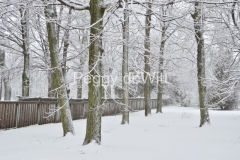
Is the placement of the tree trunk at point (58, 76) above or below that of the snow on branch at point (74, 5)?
below

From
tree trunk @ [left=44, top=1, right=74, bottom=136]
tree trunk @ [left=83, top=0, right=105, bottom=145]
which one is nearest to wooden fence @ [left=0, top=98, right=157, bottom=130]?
tree trunk @ [left=44, top=1, right=74, bottom=136]

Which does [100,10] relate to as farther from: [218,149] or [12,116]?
[12,116]

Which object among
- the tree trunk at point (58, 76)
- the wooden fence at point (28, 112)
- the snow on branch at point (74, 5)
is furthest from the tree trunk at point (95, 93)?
the wooden fence at point (28, 112)

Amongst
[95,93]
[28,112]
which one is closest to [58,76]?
[95,93]

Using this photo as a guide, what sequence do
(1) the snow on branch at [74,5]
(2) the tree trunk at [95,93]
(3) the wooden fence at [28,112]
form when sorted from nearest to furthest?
(2) the tree trunk at [95,93]
(1) the snow on branch at [74,5]
(3) the wooden fence at [28,112]

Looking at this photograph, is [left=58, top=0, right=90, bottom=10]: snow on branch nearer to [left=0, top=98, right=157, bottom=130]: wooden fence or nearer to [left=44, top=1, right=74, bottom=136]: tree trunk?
[left=44, top=1, right=74, bottom=136]: tree trunk

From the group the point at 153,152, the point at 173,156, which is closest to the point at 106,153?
the point at 153,152

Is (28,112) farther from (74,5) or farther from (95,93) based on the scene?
(74,5)

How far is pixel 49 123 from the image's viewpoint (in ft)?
36.8

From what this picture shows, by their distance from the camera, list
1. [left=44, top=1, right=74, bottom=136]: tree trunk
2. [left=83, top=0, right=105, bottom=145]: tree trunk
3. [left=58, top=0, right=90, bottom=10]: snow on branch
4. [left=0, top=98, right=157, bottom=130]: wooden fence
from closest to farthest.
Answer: [left=83, top=0, right=105, bottom=145]: tree trunk, [left=58, top=0, right=90, bottom=10]: snow on branch, [left=44, top=1, right=74, bottom=136]: tree trunk, [left=0, top=98, right=157, bottom=130]: wooden fence

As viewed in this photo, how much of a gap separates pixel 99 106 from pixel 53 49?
3.02m

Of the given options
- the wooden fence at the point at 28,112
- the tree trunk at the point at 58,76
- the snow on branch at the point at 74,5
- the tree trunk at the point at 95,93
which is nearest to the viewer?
the tree trunk at the point at 95,93

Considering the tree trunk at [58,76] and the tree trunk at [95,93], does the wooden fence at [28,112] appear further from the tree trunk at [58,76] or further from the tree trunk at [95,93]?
the tree trunk at [95,93]

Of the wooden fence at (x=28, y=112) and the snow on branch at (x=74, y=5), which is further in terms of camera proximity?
the wooden fence at (x=28, y=112)
